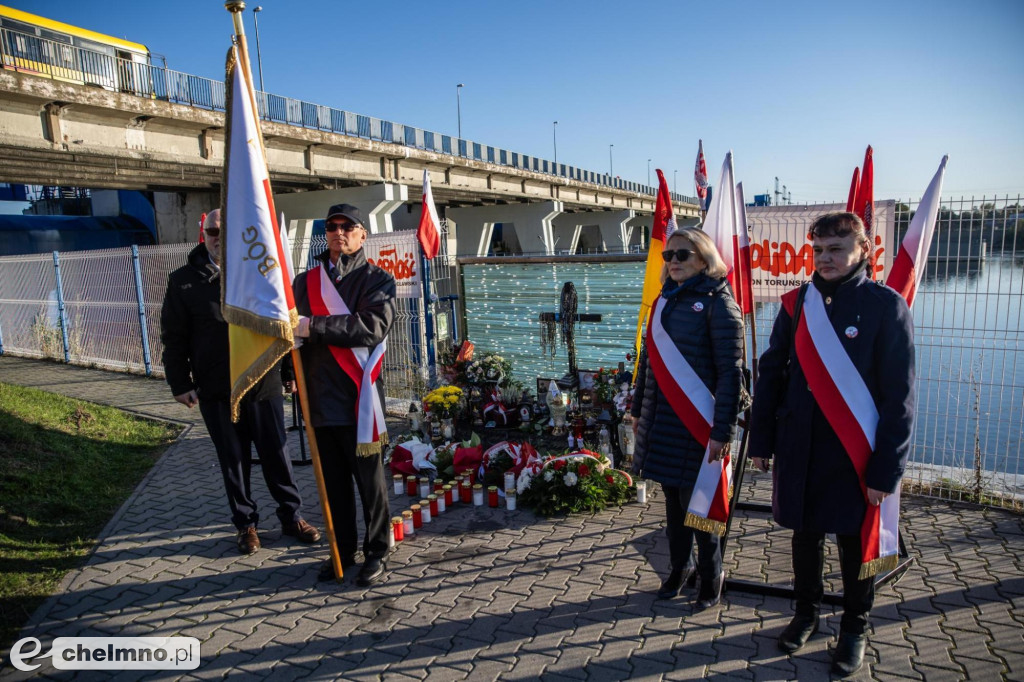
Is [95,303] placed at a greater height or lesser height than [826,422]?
greater

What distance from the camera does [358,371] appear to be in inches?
156

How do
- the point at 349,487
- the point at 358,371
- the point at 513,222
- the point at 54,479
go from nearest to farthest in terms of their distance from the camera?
the point at 358,371, the point at 349,487, the point at 54,479, the point at 513,222

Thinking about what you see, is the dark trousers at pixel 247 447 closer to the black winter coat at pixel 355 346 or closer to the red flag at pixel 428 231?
the black winter coat at pixel 355 346

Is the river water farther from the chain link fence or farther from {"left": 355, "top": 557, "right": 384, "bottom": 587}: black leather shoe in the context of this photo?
{"left": 355, "top": 557, "right": 384, "bottom": 587}: black leather shoe

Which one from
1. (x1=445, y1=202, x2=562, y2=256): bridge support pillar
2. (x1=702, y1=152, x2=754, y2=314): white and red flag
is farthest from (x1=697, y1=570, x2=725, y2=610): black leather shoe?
(x1=445, y1=202, x2=562, y2=256): bridge support pillar

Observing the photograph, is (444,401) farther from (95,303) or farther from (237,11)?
(95,303)

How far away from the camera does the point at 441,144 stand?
74.3 ft

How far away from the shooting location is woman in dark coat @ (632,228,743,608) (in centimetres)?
332

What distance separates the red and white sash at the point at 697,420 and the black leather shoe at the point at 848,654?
0.73 metres

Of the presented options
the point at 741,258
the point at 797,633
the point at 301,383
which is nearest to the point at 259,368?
the point at 301,383

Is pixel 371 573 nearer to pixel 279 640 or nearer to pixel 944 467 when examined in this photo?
pixel 279 640

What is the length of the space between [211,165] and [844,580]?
592 inches

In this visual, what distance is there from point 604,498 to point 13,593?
3972 mm

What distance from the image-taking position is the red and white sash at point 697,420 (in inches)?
135
